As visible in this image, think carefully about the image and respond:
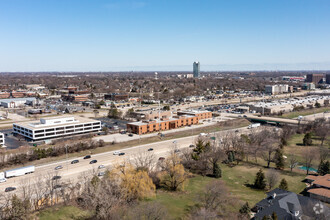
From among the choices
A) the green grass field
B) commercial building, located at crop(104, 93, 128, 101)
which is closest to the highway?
the green grass field

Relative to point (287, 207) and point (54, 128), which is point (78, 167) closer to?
point (54, 128)

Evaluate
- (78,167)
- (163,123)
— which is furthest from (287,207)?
(163,123)

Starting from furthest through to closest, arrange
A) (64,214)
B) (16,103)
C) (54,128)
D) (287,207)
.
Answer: (16,103) → (54,128) → (64,214) → (287,207)

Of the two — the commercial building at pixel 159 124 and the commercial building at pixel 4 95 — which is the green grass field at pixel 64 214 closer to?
the commercial building at pixel 159 124

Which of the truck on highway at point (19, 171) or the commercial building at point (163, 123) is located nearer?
the truck on highway at point (19, 171)

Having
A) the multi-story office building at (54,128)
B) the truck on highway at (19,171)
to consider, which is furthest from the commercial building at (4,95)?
the truck on highway at (19,171)

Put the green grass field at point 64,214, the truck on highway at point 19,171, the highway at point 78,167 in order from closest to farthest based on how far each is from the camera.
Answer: the green grass field at point 64,214 → the highway at point 78,167 → the truck on highway at point 19,171
